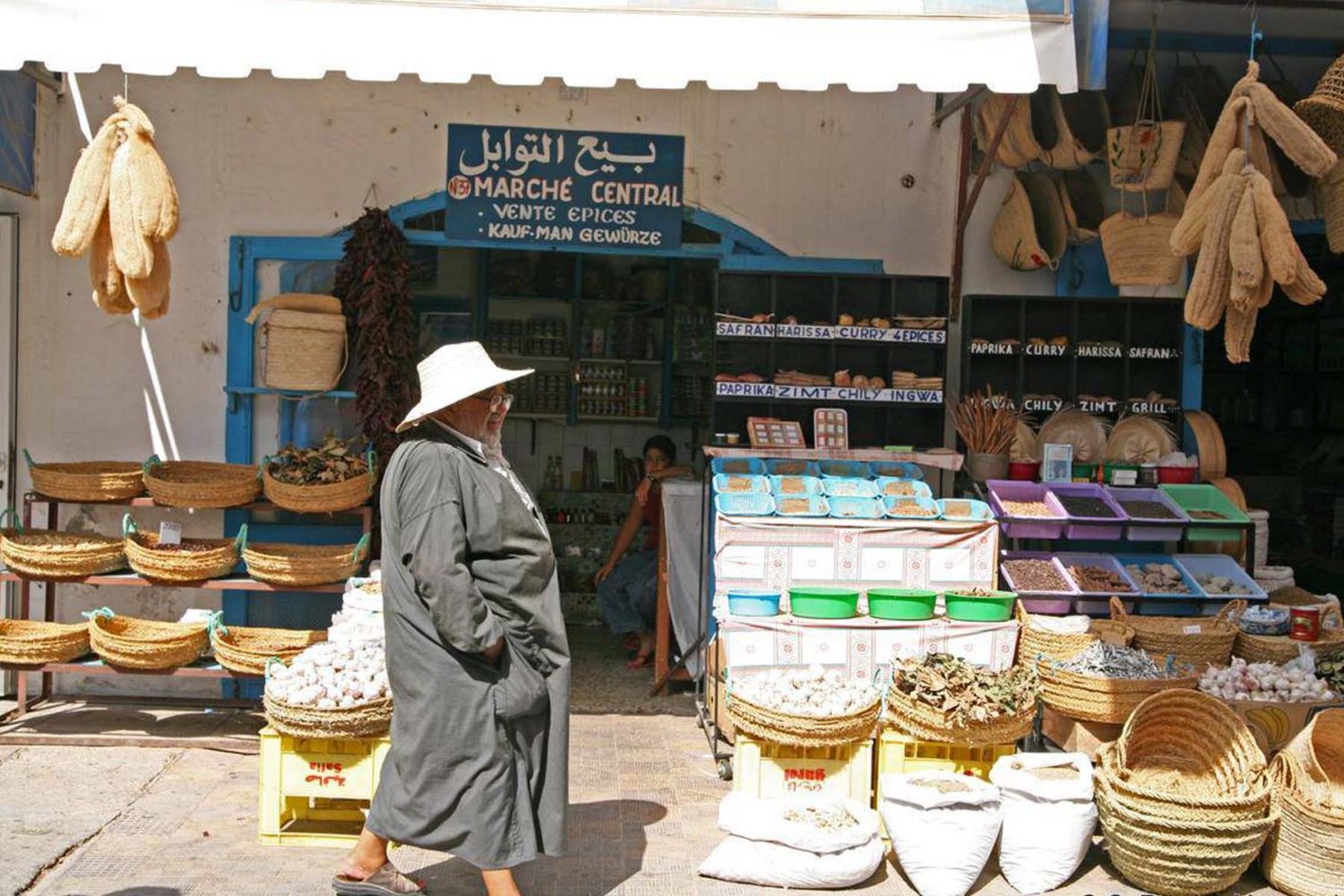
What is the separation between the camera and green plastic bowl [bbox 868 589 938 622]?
6.06 m

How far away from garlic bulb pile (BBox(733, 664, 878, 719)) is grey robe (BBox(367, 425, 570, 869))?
4.04 feet

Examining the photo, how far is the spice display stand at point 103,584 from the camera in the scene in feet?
20.8

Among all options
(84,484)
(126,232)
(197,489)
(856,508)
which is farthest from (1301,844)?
Result: (84,484)

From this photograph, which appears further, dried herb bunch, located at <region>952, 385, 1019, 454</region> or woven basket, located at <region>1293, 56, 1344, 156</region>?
dried herb bunch, located at <region>952, 385, 1019, 454</region>

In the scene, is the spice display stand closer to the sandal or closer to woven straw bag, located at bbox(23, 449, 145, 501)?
woven straw bag, located at bbox(23, 449, 145, 501)

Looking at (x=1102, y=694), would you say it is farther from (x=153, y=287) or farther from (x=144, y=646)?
(x=144, y=646)

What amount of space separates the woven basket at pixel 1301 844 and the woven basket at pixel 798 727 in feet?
5.18

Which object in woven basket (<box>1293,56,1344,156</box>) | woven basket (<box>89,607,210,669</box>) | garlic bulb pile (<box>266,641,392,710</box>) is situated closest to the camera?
garlic bulb pile (<box>266,641,392,710</box>)

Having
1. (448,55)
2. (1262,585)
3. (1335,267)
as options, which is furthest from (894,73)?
(1335,267)

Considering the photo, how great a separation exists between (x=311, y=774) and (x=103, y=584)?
2.32 meters

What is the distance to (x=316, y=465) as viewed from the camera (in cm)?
682

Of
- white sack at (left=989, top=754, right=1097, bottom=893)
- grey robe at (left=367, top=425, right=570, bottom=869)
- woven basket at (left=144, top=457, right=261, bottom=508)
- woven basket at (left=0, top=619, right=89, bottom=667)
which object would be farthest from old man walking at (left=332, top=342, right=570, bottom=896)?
woven basket at (left=0, top=619, right=89, bottom=667)

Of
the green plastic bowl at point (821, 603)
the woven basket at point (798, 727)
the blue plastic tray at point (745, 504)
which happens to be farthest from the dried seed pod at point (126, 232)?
the green plastic bowl at point (821, 603)

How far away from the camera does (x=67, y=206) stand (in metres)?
5.20
